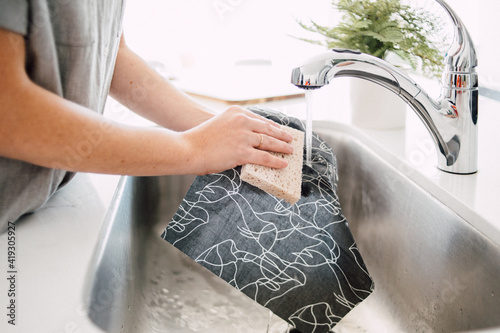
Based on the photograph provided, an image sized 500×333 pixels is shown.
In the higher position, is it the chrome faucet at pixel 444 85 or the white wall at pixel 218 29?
the white wall at pixel 218 29

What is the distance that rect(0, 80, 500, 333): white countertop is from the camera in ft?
1.53

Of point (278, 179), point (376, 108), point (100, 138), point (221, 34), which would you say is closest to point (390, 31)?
point (376, 108)

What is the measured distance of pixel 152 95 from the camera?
86 centimetres

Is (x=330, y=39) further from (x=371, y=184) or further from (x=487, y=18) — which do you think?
(x=487, y=18)

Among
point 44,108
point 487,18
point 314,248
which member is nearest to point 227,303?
point 314,248

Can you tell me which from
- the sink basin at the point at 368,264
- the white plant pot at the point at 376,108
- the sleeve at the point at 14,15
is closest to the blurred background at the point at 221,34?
the white plant pot at the point at 376,108

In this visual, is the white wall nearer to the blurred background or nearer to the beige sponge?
the blurred background

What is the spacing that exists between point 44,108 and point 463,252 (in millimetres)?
580

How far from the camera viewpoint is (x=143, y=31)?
173 cm

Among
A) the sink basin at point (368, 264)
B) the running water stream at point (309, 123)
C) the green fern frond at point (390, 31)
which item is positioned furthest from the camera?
the green fern frond at point (390, 31)

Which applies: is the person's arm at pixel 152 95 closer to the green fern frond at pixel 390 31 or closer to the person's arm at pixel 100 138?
the person's arm at pixel 100 138

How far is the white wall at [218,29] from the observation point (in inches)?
67.6

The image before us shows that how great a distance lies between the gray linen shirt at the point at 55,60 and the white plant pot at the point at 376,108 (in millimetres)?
526

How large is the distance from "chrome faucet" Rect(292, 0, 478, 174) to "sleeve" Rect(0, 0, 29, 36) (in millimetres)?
362
